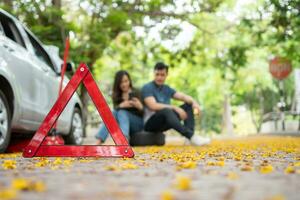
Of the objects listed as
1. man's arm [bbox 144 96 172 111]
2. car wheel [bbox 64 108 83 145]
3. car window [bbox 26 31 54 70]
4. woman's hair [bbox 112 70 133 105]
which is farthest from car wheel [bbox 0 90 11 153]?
man's arm [bbox 144 96 172 111]

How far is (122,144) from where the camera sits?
4969mm

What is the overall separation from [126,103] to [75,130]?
109 centimetres

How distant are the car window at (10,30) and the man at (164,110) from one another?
9.13 feet

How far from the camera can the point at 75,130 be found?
9.41 m

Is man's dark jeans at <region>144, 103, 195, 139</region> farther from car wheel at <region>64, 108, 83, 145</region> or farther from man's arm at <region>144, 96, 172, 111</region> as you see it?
car wheel at <region>64, 108, 83, 145</region>

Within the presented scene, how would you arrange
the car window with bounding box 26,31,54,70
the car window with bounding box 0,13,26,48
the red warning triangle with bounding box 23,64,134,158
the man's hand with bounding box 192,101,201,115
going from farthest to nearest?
the man's hand with bounding box 192,101,201,115, the car window with bounding box 26,31,54,70, the car window with bounding box 0,13,26,48, the red warning triangle with bounding box 23,64,134,158

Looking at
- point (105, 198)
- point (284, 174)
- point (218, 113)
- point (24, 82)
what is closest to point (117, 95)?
point (24, 82)

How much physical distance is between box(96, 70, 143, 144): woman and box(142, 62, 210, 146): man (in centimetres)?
18

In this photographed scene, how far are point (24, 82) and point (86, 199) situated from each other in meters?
4.55

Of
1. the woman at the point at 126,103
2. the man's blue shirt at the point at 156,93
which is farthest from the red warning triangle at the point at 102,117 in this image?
the man's blue shirt at the point at 156,93

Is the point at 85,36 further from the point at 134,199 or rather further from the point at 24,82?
the point at 134,199

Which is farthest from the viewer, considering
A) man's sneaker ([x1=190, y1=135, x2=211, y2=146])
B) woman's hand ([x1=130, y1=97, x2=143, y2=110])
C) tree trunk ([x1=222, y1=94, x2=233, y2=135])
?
tree trunk ([x1=222, y1=94, x2=233, y2=135])

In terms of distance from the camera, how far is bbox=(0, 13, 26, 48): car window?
22.4 feet

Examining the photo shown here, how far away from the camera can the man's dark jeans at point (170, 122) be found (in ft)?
28.1
